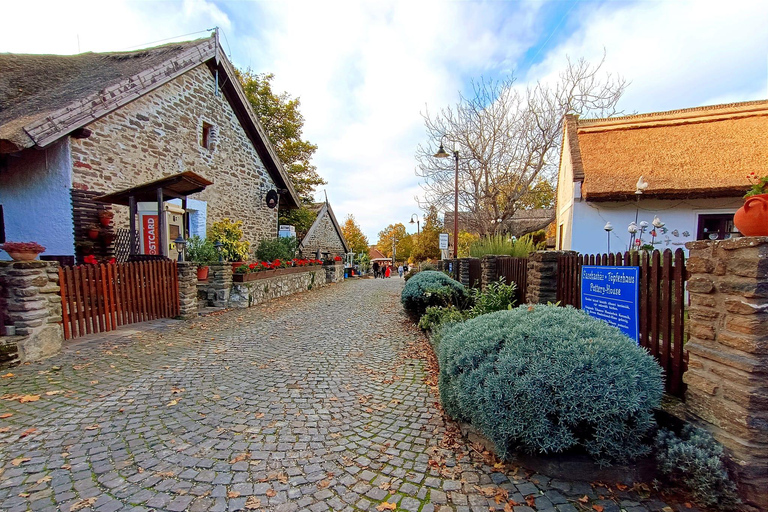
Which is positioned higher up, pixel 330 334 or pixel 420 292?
pixel 420 292

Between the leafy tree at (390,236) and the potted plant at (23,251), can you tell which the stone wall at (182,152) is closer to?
the potted plant at (23,251)

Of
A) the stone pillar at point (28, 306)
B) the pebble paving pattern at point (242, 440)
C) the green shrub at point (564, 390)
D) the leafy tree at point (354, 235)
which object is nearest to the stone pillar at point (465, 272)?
the pebble paving pattern at point (242, 440)

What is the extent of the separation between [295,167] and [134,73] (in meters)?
13.1

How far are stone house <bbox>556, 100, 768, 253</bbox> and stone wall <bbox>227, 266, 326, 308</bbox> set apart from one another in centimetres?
971

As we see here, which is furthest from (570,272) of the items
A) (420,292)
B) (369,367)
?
(420,292)

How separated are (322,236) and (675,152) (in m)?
16.7

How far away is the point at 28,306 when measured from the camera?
14.4 ft

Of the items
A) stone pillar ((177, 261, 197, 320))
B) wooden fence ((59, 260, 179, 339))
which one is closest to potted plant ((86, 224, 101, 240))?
wooden fence ((59, 260, 179, 339))

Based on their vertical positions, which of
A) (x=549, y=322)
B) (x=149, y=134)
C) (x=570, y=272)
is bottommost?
(x=549, y=322)

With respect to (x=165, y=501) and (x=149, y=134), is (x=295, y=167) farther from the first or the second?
(x=165, y=501)

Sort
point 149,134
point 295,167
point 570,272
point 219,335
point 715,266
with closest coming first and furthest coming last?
point 715,266, point 570,272, point 219,335, point 149,134, point 295,167

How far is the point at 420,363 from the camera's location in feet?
16.0

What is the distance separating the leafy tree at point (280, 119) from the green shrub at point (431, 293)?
602 inches

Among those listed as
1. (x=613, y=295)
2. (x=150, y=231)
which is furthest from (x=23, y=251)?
(x=613, y=295)
